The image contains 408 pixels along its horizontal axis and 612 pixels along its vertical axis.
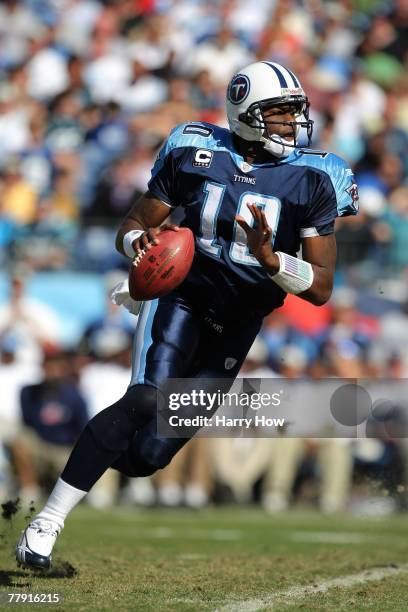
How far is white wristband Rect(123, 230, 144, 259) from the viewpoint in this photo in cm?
443

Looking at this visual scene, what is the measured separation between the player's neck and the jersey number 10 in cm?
20

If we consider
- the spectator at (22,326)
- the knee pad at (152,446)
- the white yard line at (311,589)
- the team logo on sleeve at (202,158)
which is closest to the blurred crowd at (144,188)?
the spectator at (22,326)

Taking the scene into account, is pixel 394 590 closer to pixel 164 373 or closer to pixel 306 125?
pixel 164 373

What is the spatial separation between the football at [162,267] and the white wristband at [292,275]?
1.11ft

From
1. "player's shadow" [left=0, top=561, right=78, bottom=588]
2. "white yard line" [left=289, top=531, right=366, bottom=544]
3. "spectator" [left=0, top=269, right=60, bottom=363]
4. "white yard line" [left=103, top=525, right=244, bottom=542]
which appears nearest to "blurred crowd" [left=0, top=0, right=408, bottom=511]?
"spectator" [left=0, top=269, right=60, bottom=363]

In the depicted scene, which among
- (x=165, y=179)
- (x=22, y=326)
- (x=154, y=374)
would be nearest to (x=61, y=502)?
(x=154, y=374)

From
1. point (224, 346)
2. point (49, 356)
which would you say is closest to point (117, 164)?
point (49, 356)

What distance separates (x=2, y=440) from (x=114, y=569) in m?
4.17

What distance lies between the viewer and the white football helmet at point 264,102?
4.46m

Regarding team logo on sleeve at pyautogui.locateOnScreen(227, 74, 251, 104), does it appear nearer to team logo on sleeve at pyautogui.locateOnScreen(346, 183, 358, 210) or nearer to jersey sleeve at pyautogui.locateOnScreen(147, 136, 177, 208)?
jersey sleeve at pyautogui.locateOnScreen(147, 136, 177, 208)

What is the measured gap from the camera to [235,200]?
4379 millimetres

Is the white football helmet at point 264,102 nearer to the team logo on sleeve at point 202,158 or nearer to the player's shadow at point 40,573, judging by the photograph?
the team logo on sleeve at point 202,158

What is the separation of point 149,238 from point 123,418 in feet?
2.28

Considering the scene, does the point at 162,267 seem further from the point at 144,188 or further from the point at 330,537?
the point at 144,188
